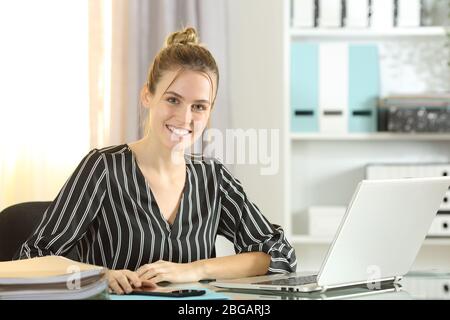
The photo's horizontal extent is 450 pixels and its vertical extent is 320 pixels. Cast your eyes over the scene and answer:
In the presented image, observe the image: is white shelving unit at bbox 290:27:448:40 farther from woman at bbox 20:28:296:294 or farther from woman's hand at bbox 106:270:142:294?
woman's hand at bbox 106:270:142:294

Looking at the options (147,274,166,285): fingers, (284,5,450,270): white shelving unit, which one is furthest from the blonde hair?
(284,5,450,270): white shelving unit

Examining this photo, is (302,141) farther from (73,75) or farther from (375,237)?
(375,237)

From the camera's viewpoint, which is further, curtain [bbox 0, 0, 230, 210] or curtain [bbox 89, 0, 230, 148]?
curtain [bbox 89, 0, 230, 148]

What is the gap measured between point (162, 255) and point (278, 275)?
288mm

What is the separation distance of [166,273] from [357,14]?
180 cm

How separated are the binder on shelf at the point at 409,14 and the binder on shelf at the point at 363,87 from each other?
148 mm

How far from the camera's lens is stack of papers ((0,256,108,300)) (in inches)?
40.9

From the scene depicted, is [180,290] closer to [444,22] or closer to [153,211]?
[153,211]

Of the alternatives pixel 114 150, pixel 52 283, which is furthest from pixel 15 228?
pixel 52 283

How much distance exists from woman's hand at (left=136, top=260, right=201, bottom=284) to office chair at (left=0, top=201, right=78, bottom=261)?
1.01ft

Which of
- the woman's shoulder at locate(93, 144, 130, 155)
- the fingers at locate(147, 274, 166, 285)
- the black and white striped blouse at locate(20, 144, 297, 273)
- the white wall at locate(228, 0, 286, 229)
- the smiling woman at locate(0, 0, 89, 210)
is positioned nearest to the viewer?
the fingers at locate(147, 274, 166, 285)

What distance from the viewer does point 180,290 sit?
1246 mm

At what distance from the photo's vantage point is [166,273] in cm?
139
